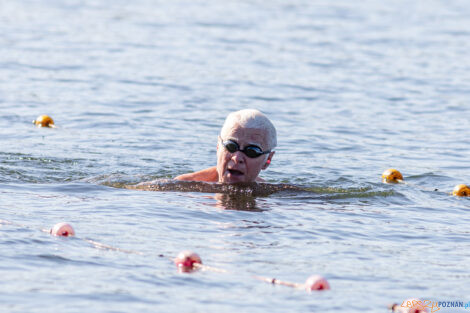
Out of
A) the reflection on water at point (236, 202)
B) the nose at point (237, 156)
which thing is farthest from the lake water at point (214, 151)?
the nose at point (237, 156)

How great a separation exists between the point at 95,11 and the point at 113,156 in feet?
56.6

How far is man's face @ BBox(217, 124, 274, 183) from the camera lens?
10.7m

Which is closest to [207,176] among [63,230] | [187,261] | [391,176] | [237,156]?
[237,156]

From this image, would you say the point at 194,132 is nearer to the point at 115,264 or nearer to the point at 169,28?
the point at 115,264

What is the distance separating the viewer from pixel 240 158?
10766mm

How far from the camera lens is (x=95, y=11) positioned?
30.2 meters

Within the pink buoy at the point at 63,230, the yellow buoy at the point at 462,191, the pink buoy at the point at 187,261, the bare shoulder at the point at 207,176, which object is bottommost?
the pink buoy at the point at 187,261

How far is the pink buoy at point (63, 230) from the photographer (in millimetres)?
8461

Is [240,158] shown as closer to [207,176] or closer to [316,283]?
[207,176]

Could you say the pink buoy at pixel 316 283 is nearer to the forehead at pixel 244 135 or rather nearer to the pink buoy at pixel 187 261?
the pink buoy at pixel 187 261

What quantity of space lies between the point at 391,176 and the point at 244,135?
3048mm

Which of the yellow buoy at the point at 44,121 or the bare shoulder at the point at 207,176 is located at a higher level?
the yellow buoy at the point at 44,121

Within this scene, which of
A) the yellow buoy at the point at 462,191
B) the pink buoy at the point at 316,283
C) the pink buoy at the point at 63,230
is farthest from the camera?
the yellow buoy at the point at 462,191

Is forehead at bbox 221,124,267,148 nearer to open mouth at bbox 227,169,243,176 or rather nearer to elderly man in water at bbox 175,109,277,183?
elderly man in water at bbox 175,109,277,183
